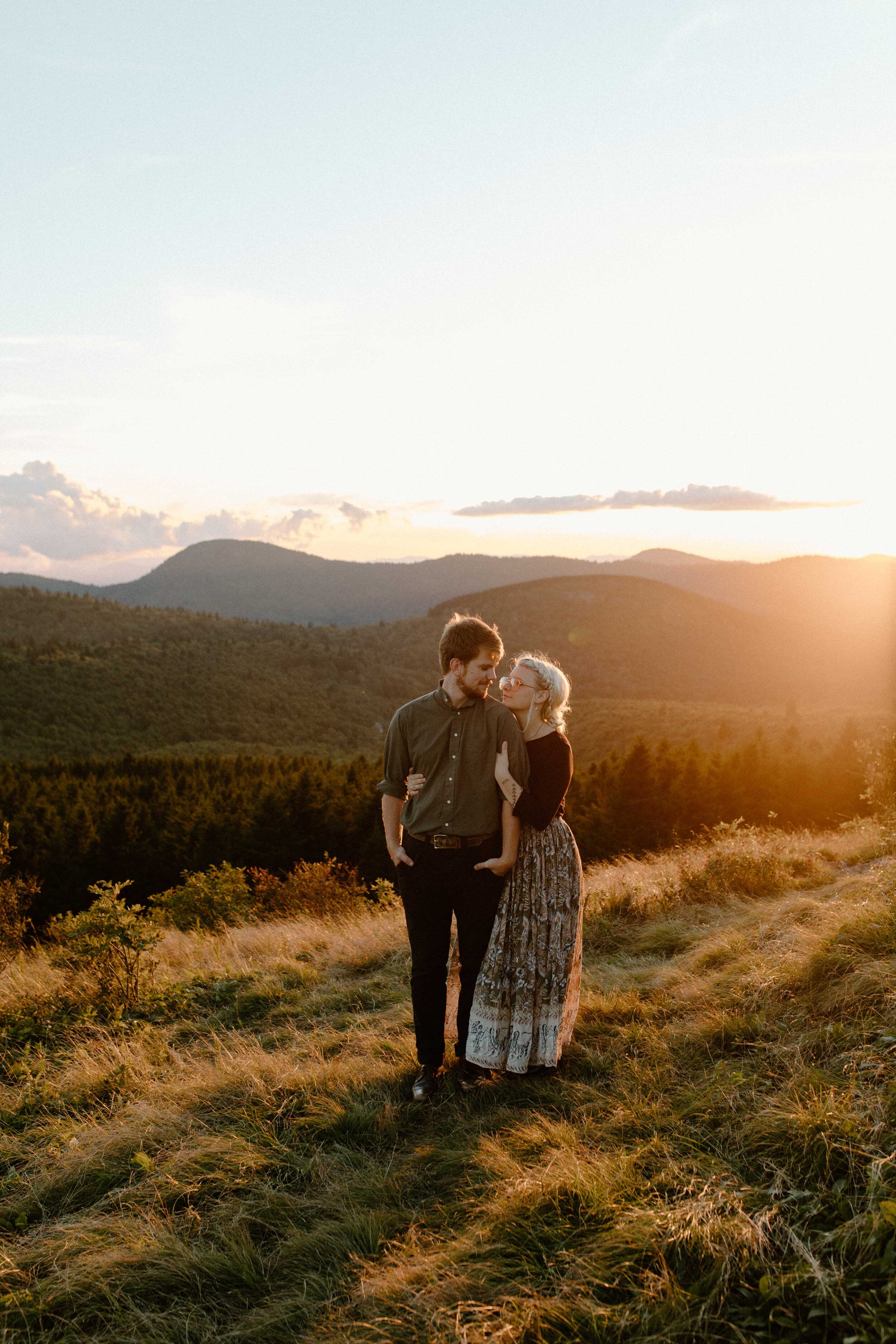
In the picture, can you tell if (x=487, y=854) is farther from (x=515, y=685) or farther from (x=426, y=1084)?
(x=426, y=1084)

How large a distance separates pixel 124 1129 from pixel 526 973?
1.89 metres

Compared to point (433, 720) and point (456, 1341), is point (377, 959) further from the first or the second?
point (456, 1341)

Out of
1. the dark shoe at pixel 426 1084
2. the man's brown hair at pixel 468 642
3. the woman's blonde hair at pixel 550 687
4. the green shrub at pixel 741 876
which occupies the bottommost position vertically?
the green shrub at pixel 741 876

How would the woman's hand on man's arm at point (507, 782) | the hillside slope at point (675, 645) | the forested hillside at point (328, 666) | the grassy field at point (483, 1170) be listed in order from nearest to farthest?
the grassy field at point (483, 1170)
the woman's hand on man's arm at point (507, 782)
the forested hillside at point (328, 666)
the hillside slope at point (675, 645)

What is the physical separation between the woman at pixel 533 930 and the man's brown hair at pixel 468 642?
0.63ft

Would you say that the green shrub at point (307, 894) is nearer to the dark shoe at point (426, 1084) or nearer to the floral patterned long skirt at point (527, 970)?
the dark shoe at point (426, 1084)

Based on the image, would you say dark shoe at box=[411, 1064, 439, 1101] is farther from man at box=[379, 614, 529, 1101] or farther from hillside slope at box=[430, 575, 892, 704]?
hillside slope at box=[430, 575, 892, 704]

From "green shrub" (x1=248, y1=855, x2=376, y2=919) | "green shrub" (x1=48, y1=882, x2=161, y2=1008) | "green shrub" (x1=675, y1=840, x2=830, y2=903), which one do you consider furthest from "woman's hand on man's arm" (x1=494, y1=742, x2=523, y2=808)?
"green shrub" (x1=248, y1=855, x2=376, y2=919)

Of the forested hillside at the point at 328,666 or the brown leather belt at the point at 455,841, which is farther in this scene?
the forested hillside at the point at 328,666

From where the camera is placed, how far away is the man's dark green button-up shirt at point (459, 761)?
350 cm

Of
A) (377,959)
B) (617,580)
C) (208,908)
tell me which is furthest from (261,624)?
(377,959)

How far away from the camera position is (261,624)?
106812 mm

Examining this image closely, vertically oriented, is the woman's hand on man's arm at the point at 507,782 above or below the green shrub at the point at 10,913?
above

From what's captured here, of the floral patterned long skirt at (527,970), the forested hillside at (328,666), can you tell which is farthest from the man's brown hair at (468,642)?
the forested hillside at (328,666)
